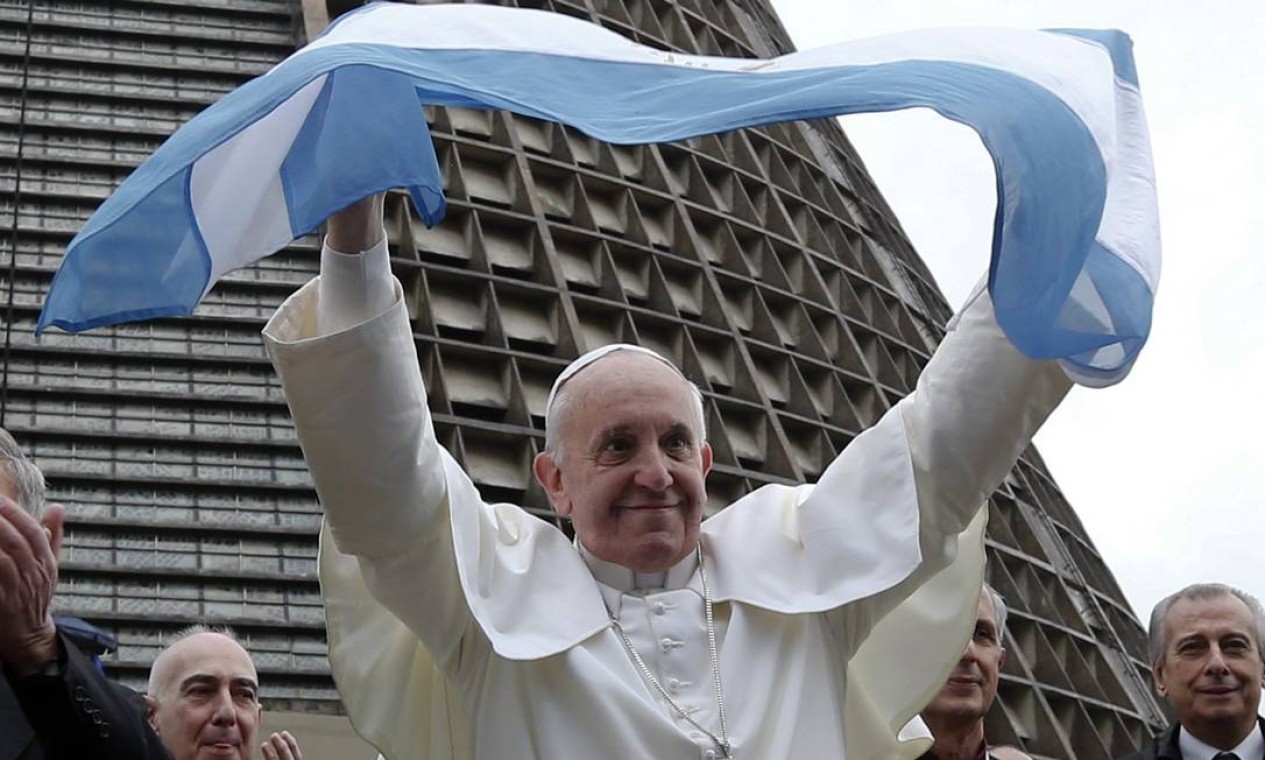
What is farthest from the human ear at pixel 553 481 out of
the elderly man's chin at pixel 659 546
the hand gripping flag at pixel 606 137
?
the hand gripping flag at pixel 606 137

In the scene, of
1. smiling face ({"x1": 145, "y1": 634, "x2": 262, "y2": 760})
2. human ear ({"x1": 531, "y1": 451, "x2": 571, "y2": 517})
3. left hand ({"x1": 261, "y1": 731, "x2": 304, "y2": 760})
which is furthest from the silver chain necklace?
smiling face ({"x1": 145, "y1": 634, "x2": 262, "y2": 760})

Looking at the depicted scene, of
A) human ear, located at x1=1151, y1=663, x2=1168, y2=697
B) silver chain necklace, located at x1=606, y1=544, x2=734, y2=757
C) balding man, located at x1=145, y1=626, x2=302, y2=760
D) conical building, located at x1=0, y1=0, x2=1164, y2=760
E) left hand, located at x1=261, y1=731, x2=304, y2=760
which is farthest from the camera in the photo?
conical building, located at x1=0, y1=0, x2=1164, y2=760

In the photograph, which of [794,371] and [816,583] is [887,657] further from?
[794,371]

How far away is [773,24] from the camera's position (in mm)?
32969

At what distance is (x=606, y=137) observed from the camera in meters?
3.56

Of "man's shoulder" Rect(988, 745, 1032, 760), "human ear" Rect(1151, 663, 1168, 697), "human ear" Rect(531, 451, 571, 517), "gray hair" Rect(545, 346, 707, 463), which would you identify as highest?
"gray hair" Rect(545, 346, 707, 463)

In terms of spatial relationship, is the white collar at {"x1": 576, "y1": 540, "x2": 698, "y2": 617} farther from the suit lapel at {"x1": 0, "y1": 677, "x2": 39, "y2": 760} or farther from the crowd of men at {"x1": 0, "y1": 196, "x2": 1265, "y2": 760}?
the suit lapel at {"x1": 0, "y1": 677, "x2": 39, "y2": 760}

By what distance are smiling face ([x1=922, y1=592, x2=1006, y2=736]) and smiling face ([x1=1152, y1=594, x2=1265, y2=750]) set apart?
55cm

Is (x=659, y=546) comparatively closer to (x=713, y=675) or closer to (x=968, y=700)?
(x=713, y=675)

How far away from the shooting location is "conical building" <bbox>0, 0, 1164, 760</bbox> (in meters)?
17.3

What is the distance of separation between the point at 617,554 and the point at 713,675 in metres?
0.27

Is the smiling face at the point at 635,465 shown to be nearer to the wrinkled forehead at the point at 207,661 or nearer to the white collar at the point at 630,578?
the white collar at the point at 630,578

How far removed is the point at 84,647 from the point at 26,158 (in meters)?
17.0

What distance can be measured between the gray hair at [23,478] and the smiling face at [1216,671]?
9.67ft
